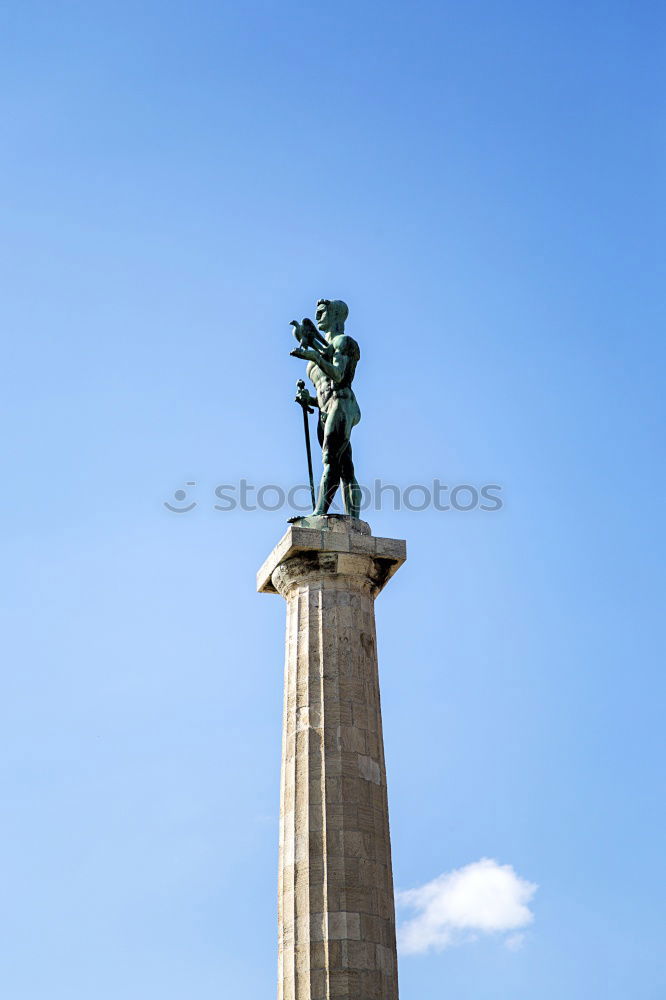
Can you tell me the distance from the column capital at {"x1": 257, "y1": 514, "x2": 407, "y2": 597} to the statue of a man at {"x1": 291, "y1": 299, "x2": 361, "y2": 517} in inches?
24.2

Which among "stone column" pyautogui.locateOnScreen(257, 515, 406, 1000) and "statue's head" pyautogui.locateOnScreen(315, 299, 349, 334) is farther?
"statue's head" pyautogui.locateOnScreen(315, 299, 349, 334)


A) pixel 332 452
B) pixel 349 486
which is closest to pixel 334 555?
pixel 349 486

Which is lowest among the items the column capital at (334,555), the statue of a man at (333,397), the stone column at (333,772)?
the stone column at (333,772)

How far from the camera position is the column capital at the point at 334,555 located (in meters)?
18.9

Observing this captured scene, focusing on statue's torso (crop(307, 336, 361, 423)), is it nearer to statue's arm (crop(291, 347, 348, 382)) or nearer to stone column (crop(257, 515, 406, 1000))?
statue's arm (crop(291, 347, 348, 382))

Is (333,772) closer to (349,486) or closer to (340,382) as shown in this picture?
(349,486)

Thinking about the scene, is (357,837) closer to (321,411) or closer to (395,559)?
(395,559)

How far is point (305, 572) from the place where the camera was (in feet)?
62.1

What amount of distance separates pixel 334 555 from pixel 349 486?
1789mm

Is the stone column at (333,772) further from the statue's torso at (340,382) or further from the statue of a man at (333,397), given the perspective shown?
the statue's torso at (340,382)

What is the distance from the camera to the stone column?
16.3m

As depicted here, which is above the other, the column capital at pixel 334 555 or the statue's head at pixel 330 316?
the statue's head at pixel 330 316

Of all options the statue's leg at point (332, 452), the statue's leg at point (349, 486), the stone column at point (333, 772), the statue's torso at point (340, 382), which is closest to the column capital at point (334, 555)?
the stone column at point (333, 772)

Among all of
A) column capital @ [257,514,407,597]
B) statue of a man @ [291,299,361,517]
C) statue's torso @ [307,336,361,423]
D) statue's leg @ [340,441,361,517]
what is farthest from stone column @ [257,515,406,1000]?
statue's torso @ [307,336,361,423]
